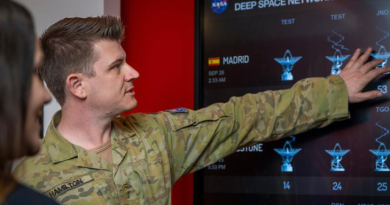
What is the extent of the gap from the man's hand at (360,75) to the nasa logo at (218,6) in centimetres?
64

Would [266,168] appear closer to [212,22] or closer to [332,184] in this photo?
[332,184]

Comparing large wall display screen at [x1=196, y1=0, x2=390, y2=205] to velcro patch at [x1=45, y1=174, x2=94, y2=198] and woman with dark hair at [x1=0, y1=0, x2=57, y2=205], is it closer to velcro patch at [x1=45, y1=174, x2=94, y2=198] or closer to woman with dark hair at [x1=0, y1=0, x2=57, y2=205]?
velcro patch at [x1=45, y1=174, x2=94, y2=198]

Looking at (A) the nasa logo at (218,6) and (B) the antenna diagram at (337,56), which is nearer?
(B) the antenna diagram at (337,56)

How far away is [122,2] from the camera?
296cm

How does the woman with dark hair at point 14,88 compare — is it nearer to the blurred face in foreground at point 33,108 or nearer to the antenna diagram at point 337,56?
the blurred face in foreground at point 33,108

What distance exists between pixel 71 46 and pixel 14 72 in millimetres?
1103

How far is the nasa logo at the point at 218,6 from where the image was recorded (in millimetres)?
2150

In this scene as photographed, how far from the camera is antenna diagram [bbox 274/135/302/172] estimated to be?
1971mm

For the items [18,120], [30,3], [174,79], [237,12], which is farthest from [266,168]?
[30,3]

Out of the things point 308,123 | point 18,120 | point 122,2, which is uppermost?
point 122,2

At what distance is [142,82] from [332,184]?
1396mm

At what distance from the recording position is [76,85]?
1.88m

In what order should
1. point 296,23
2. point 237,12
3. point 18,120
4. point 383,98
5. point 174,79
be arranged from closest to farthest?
point 18,120 → point 383,98 → point 296,23 → point 237,12 → point 174,79

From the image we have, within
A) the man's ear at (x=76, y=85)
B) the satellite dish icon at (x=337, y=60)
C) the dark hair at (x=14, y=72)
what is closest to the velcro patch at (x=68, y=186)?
the man's ear at (x=76, y=85)
